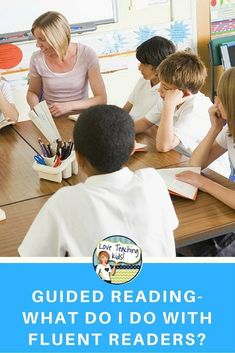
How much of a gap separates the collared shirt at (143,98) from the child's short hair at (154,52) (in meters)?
0.12

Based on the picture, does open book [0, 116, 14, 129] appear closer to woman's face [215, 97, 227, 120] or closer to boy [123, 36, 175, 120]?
boy [123, 36, 175, 120]

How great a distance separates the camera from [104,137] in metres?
1.25

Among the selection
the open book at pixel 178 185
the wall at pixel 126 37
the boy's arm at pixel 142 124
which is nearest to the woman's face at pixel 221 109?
the open book at pixel 178 185

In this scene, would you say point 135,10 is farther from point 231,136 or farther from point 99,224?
point 99,224

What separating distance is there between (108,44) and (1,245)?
2698mm

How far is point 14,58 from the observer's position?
3.65 metres

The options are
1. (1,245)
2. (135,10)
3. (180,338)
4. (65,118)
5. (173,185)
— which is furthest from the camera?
(135,10)

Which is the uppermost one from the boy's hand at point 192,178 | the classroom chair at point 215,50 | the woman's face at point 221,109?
the woman's face at point 221,109

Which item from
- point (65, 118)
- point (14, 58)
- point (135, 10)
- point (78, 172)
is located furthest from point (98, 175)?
point (135, 10)

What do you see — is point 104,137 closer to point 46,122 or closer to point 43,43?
point 46,122

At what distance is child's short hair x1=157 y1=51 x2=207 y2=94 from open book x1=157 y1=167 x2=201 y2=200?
45 centimetres

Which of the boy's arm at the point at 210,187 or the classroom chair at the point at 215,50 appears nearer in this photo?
the boy's arm at the point at 210,187

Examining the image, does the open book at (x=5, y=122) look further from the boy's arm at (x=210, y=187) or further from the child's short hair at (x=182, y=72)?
the boy's arm at (x=210, y=187)

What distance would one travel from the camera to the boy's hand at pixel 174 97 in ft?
6.86
